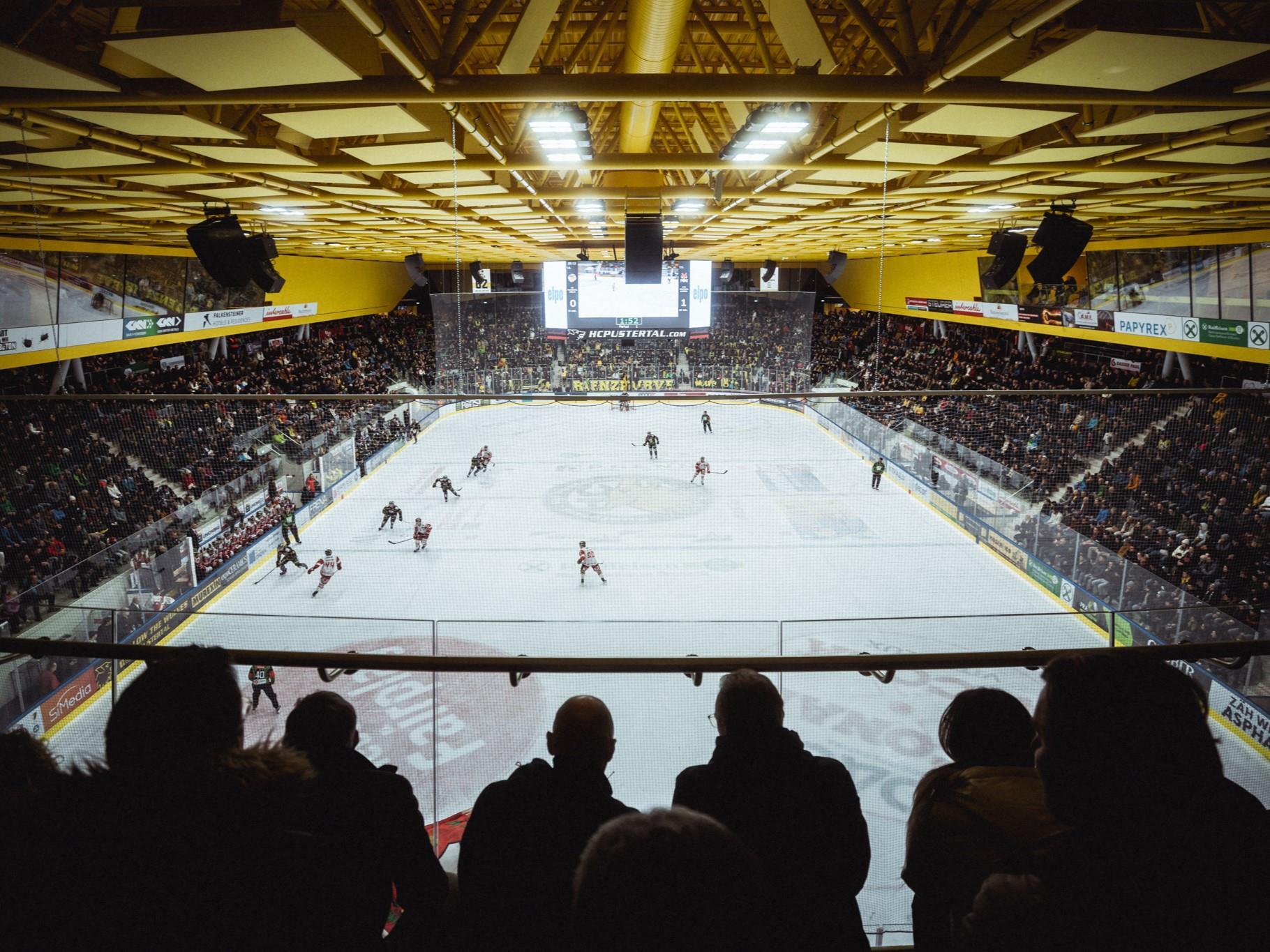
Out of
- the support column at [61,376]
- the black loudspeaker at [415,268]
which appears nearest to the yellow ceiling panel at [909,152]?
the black loudspeaker at [415,268]

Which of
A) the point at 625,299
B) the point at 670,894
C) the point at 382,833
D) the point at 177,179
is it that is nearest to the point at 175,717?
the point at 382,833

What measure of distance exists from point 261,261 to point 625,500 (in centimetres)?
1038

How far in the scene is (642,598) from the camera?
12.0 meters

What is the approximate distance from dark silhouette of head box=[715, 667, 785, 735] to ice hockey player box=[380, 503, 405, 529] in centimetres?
1403

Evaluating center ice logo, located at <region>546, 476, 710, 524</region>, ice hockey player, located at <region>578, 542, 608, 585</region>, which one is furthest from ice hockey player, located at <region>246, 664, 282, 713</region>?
center ice logo, located at <region>546, 476, 710, 524</region>

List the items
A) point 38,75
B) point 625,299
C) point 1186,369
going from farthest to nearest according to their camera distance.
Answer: point 625,299 → point 1186,369 → point 38,75

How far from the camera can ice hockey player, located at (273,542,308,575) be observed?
1261 centimetres

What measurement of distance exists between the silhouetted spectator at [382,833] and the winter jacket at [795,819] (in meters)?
0.60

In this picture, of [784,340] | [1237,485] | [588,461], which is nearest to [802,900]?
[1237,485]

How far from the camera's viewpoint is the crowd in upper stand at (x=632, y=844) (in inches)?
35.1

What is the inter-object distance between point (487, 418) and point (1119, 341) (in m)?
14.9

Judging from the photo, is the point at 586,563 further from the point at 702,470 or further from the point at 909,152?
the point at 909,152

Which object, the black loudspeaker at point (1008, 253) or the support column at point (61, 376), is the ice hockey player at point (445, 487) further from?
the black loudspeaker at point (1008, 253)

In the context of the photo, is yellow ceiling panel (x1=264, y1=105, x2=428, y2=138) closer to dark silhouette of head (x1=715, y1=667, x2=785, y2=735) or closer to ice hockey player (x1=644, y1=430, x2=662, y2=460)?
dark silhouette of head (x1=715, y1=667, x2=785, y2=735)
